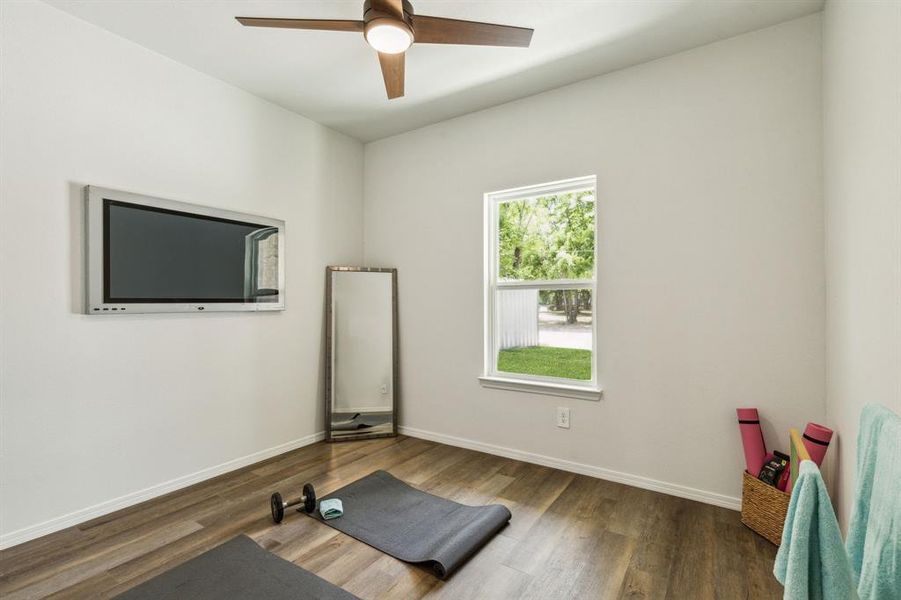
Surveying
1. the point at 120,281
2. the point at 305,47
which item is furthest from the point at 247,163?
the point at 120,281

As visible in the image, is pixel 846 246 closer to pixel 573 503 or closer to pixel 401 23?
pixel 573 503

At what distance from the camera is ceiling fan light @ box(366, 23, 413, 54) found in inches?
73.6

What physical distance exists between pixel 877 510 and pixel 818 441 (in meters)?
1.41

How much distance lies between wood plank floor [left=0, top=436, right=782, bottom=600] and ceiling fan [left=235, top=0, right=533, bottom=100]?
7.71 feet

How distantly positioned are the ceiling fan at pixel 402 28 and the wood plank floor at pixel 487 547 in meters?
2.35

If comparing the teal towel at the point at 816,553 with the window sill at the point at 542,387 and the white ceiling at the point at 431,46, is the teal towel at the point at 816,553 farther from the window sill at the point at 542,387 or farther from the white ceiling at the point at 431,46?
the white ceiling at the point at 431,46

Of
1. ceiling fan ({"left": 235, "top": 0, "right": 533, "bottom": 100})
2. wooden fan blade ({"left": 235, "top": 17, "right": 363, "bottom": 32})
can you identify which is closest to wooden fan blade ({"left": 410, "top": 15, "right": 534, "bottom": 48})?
ceiling fan ({"left": 235, "top": 0, "right": 533, "bottom": 100})

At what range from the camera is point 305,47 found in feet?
8.46

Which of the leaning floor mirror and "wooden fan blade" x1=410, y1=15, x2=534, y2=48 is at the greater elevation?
"wooden fan blade" x1=410, y1=15, x2=534, y2=48

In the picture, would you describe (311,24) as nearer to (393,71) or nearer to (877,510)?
(393,71)

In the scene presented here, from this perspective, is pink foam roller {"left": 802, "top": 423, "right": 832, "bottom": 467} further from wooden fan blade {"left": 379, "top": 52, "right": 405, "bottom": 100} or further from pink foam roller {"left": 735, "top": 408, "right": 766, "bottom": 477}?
wooden fan blade {"left": 379, "top": 52, "right": 405, "bottom": 100}

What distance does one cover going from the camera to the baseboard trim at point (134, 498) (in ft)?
7.04

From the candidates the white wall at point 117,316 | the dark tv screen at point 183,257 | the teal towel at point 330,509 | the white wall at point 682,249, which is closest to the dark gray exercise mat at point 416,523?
the teal towel at point 330,509

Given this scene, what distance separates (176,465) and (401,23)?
2818 millimetres
